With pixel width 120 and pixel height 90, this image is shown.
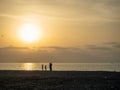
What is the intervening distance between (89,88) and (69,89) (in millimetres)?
2100

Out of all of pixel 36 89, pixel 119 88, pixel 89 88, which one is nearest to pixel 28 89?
pixel 36 89

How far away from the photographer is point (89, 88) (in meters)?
33.3

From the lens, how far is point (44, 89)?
32.8m

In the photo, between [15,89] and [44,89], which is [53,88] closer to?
[44,89]

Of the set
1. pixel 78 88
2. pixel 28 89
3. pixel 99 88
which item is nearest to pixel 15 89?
pixel 28 89

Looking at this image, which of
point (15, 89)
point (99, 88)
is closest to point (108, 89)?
point (99, 88)

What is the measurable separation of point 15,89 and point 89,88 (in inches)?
291

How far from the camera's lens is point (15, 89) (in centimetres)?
3272

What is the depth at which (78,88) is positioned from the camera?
33.6m

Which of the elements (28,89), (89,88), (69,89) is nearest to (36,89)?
(28,89)

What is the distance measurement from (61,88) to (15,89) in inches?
183

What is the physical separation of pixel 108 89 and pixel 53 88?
551 cm

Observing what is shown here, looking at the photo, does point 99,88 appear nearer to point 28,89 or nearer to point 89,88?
point 89,88

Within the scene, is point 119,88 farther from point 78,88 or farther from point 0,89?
point 0,89
